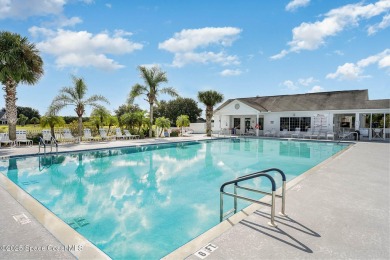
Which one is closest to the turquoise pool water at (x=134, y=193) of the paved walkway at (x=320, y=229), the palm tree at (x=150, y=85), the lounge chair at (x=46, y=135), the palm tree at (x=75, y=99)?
the paved walkway at (x=320, y=229)

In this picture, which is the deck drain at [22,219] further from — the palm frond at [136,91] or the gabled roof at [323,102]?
the gabled roof at [323,102]

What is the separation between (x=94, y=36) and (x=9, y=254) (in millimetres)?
17565

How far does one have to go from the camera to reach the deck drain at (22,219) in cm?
397

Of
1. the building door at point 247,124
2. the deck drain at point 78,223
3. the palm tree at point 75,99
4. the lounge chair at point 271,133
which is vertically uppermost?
the palm tree at point 75,99

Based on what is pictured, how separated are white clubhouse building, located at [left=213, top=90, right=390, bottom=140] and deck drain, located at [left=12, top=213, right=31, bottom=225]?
959 inches

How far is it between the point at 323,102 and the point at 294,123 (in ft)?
12.9

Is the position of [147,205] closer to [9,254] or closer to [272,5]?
[9,254]

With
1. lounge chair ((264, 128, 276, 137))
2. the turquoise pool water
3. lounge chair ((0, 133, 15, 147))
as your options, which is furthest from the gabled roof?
lounge chair ((0, 133, 15, 147))

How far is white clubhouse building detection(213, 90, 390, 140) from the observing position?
22500 millimetres

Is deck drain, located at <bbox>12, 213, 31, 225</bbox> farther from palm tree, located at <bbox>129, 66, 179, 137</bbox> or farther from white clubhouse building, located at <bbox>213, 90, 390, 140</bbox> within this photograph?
white clubhouse building, located at <bbox>213, 90, 390, 140</bbox>

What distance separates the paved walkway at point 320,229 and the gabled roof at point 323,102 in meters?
20.5

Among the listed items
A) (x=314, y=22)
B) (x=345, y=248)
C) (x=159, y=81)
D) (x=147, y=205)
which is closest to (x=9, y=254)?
(x=147, y=205)

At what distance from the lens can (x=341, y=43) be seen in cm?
1788

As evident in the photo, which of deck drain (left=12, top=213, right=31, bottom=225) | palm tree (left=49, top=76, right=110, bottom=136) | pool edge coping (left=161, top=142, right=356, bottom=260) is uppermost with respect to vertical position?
palm tree (left=49, top=76, right=110, bottom=136)
